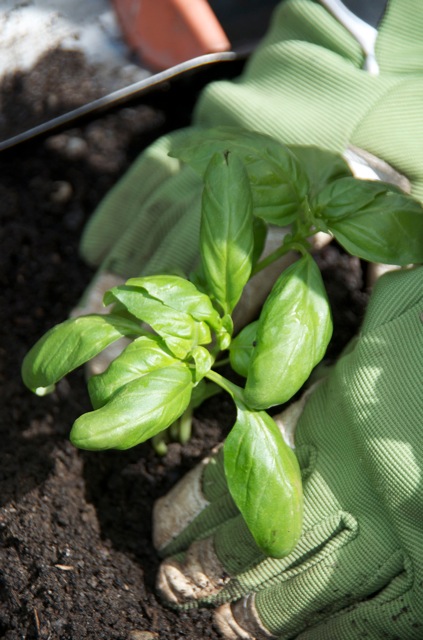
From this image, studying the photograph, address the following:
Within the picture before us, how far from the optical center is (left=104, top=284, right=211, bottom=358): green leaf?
957 mm

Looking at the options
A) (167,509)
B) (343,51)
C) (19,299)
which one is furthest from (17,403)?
(343,51)

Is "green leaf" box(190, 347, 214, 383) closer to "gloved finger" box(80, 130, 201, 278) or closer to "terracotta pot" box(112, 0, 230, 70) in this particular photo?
"gloved finger" box(80, 130, 201, 278)

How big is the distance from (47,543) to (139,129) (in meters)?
0.96

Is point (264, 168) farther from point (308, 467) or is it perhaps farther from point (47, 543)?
point (47, 543)

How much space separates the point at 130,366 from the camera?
0.95m

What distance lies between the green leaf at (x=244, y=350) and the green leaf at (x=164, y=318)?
2.6 inches

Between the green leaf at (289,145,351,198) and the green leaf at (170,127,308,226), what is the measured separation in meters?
0.05

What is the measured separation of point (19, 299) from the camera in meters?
1.48

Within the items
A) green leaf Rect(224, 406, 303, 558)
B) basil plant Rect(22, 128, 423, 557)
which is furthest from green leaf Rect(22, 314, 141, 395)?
green leaf Rect(224, 406, 303, 558)

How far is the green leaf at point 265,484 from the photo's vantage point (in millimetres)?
917

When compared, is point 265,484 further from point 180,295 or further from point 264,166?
point 264,166

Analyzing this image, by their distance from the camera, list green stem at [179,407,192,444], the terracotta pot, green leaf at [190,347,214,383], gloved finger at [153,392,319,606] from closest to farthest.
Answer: green leaf at [190,347,214,383] → gloved finger at [153,392,319,606] → green stem at [179,407,192,444] → the terracotta pot

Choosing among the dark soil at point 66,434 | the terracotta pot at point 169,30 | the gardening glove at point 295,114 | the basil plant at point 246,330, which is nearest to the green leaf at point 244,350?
the basil plant at point 246,330

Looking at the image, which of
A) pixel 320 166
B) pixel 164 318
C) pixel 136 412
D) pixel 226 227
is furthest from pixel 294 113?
pixel 136 412
